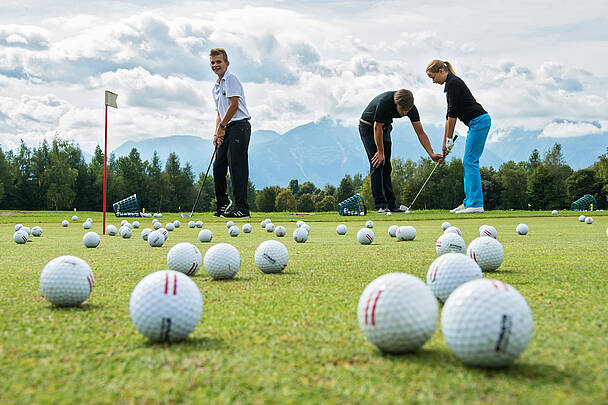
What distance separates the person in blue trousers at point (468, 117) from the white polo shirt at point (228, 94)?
4.90 m

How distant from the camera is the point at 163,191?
9150 centimetres

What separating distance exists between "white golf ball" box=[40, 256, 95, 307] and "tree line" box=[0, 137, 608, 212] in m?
59.2

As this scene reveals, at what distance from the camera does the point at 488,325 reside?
2.21 meters

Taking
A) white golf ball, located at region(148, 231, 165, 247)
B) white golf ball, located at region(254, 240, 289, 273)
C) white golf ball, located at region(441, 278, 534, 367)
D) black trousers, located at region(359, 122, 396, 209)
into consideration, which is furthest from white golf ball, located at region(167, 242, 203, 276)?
black trousers, located at region(359, 122, 396, 209)

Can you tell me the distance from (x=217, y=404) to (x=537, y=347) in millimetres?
1659

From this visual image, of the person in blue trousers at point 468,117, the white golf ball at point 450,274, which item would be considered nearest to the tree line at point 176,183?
the person in blue trousers at point 468,117

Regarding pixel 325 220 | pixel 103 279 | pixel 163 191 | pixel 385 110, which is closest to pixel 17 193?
pixel 163 191

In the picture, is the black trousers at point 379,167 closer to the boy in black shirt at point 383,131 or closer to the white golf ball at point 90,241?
the boy in black shirt at point 383,131

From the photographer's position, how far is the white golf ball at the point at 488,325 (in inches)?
84.6

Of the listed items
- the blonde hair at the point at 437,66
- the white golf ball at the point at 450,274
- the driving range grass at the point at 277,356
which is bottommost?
the driving range grass at the point at 277,356

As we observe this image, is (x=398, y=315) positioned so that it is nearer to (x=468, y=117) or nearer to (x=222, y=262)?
(x=222, y=262)

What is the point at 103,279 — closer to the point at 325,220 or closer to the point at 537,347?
the point at 537,347

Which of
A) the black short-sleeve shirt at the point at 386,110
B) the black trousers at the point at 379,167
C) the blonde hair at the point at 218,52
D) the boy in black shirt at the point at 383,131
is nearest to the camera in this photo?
the boy in black shirt at the point at 383,131

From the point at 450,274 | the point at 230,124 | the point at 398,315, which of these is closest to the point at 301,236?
the point at 230,124
